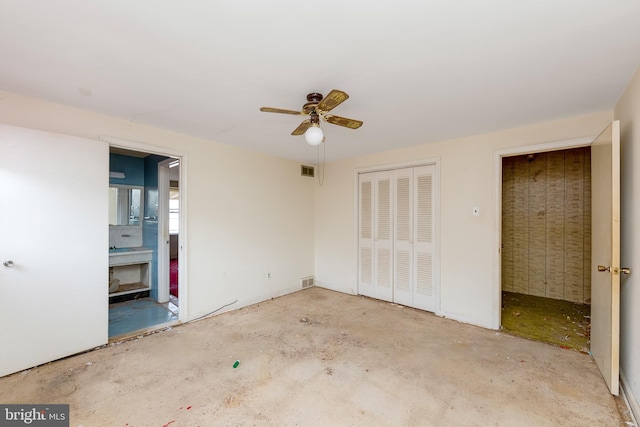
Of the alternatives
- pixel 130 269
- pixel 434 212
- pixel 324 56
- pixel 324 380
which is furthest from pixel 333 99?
pixel 130 269

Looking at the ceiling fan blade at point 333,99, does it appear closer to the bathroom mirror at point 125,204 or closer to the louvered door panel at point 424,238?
the louvered door panel at point 424,238

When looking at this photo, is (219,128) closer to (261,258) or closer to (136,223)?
(261,258)

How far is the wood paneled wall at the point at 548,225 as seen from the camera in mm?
4109

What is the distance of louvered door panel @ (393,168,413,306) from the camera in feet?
13.2

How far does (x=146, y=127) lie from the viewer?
120 inches

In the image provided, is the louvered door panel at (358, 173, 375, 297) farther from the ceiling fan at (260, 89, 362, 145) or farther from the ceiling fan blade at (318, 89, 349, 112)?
the ceiling fan blade at (318, 89, 349, 112)

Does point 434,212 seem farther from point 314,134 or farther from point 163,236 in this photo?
point 163,236

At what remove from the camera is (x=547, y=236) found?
4.40 metres

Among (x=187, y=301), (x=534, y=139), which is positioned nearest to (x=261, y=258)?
(x=187, y=301)

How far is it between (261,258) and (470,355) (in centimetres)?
298

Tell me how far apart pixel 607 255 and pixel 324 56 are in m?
2.61

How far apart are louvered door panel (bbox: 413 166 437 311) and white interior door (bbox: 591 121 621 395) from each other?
5.26ft

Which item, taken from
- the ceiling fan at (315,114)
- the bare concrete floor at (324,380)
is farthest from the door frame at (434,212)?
the ceiling fan at (315,114)

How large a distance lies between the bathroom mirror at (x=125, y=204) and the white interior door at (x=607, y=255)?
5.68m
